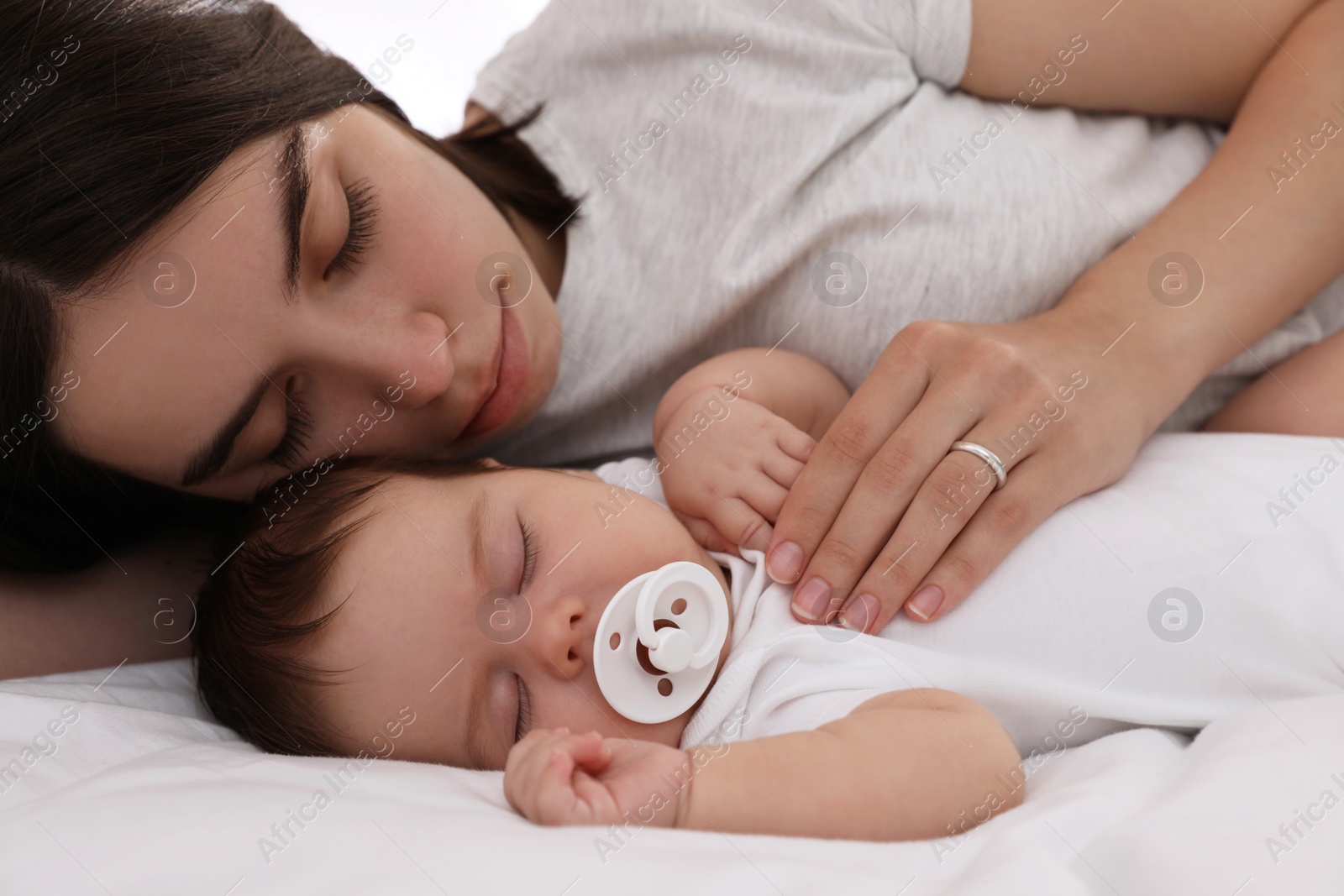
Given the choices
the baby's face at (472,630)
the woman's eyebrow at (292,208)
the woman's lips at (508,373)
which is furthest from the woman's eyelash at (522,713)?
the woman's eyebrow at (292,208)

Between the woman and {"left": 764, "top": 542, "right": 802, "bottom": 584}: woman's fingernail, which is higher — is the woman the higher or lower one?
the higher one

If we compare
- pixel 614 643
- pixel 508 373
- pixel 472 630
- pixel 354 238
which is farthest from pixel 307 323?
pixel 614 643

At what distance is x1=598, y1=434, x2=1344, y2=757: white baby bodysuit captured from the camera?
109cm

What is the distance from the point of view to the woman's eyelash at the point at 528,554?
116 cm

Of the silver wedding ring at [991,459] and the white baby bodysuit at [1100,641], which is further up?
the silver wedding ring at [991,459]

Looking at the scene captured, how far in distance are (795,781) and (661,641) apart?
0.86 ft

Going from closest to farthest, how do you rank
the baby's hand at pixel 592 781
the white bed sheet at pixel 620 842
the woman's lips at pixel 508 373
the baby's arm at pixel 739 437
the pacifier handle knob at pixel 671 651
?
the white bed sheet at pixel 620 842, the baby's hand at pixel 592 781, the pacifier handle knob at pixel 671 651, the baby's arm at pixel 739 437, the woman's lips at pixel 508 373

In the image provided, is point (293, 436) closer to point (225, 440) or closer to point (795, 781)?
point (225, 440)

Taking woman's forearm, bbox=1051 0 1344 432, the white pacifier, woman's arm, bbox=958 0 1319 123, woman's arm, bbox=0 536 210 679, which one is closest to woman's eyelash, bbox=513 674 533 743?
the white pacifier

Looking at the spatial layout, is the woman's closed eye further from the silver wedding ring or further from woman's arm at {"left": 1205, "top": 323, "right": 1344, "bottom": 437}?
woman's arm at {"left": 1205, "top": 323, "right": 1344, "bottom": 437}

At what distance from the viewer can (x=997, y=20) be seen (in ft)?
4.75

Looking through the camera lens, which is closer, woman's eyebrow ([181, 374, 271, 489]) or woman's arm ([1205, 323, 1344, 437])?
woman's eyebrow ([181, 374, 271, 489])

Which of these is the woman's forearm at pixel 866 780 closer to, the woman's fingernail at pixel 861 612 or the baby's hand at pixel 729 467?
the woman's fingernail at pixel 861 612

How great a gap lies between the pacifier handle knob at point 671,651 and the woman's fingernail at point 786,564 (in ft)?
0.52
